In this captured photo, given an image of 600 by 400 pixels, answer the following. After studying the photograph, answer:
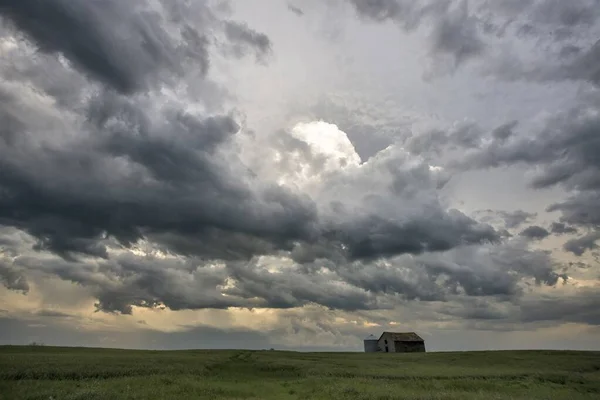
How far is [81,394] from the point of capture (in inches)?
1155

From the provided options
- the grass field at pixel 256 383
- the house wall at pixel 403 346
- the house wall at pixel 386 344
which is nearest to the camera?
the grass field at pixel 256 383

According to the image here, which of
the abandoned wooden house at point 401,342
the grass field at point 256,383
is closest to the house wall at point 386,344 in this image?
the abandoned wooden house at point 401,342

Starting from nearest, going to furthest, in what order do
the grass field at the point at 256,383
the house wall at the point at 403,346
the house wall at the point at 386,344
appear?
the grass field at the point at 256,383 < the house wall at the point at 403,346 < the house wall at the point at 386,344

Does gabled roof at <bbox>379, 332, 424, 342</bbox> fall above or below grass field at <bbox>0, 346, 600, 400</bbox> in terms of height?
above

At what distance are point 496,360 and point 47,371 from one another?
76303 millimetres

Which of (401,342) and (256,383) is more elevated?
(401,342)

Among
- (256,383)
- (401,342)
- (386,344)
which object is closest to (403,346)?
(401,342)

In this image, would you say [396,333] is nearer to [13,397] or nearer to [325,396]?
[325,396]

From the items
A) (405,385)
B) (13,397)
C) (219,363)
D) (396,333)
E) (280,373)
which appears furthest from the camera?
(396,333)

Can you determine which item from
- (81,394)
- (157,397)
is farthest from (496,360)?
(81,394)

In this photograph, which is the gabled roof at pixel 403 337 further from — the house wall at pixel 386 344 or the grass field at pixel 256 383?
the grass field at pixel 256 383

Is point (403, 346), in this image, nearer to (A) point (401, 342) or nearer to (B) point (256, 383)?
(A) point (401, 342)

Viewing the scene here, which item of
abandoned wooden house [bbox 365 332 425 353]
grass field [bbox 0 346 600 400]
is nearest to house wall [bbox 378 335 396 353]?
abandoned wooden house [bbox 365 332 425 353]

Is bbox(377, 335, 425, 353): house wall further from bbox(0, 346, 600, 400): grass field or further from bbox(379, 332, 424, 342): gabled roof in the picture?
bbox(0, 346, 600, 400): grass field
